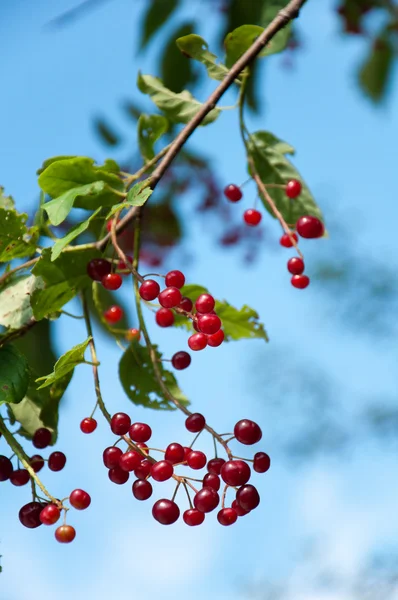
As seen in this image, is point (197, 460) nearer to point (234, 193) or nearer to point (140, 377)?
point (140, 377)

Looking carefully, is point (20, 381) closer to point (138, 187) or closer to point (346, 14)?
point (138, 187)

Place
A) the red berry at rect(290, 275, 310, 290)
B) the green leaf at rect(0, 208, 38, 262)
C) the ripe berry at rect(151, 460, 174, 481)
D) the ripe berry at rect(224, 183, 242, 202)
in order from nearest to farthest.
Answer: the ripe berry at rect(151, 460, 174, 481) < the green leaf at rect(0, 208, 38, 262) < the red berry at rect(290, 275, 310, 290) < the ripe berry at rect(224, 183, 242, 202)

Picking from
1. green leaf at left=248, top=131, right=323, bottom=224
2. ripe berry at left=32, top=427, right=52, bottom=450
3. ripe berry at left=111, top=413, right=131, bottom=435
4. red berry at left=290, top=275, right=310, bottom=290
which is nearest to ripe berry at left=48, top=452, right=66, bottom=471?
ripe berry at left=32, top=427, right=52, bottom=450

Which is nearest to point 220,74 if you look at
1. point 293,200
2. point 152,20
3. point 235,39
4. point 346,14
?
point 235,39

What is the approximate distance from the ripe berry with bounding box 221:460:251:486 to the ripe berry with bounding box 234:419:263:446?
3cm

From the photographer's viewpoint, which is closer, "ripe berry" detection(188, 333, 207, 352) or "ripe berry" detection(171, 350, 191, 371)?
"ripe berry" detection(188, 333, 207, 352)

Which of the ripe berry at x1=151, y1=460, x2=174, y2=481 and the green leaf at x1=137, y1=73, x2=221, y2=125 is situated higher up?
the green leaf at x1=137, y1=73, x2=221, y2=125

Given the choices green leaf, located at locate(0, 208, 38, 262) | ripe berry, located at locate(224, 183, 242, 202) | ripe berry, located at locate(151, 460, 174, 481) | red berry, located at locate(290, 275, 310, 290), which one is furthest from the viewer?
ripe berry, located at locate(224, 183, 242, 202)

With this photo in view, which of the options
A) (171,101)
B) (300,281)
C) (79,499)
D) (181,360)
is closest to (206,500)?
(79,499)

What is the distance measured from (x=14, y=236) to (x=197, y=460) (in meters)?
0.36

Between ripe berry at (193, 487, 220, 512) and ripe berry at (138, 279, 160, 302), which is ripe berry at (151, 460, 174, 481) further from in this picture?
ripe berry at (138, 279, 160, 302)

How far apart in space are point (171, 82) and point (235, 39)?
628 millimetres

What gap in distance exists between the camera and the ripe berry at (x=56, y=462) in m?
0.86

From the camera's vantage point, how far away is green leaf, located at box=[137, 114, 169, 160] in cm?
99
